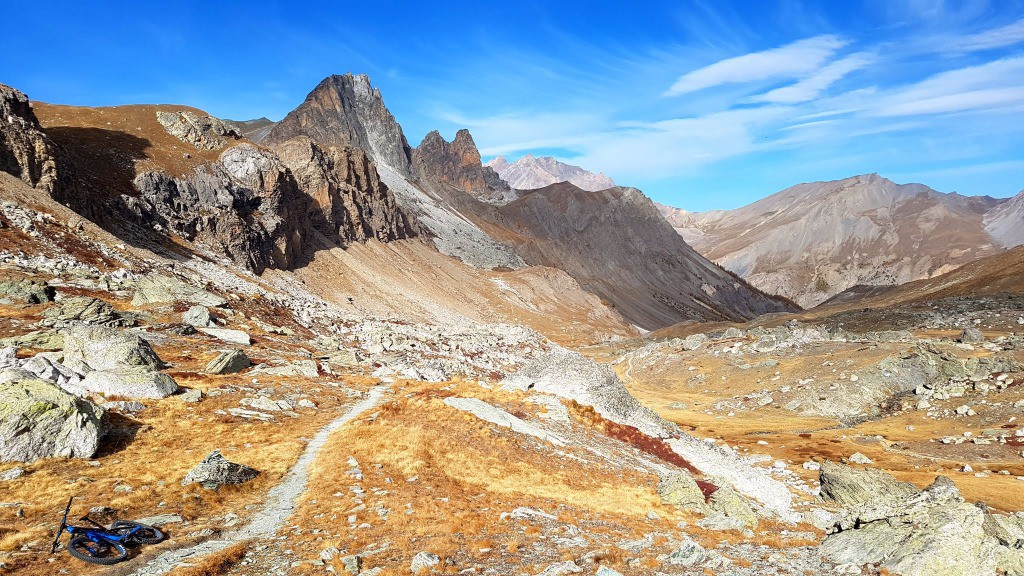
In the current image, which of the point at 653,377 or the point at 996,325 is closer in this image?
the point at 996,325

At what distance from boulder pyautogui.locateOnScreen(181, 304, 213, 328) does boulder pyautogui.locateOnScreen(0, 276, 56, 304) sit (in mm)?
8448

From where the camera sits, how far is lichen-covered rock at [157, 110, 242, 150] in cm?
9506

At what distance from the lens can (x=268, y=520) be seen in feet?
50.0

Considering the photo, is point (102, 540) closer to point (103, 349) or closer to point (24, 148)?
point (103, 349)

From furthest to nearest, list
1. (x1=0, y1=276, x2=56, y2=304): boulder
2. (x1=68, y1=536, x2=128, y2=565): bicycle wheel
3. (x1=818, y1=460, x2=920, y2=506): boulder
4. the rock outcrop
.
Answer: (x1=0, y1=276, x2=56, y2=304): boulder
(x1=818, y1=460, x2=920, y2=506): boulder
the rock outcrop
(x1=68, y1=536, x2=128, y2=565): bicycle wheel

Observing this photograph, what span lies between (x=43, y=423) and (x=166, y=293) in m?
34.4

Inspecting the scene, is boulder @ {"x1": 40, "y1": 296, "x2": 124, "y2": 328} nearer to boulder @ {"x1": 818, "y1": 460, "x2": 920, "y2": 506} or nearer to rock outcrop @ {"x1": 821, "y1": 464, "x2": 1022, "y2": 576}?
rock outcrop @ {"x1": 821, "y1": 464, "x2": 1022, "y2": 576}

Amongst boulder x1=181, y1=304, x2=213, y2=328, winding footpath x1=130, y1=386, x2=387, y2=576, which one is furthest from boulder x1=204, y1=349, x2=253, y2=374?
boulder x1=181, y1=304, x2=213, y2=328

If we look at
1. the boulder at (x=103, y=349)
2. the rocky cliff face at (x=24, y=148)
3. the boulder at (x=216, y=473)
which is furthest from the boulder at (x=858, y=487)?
the rocky cliff face at (x=24, y=148)

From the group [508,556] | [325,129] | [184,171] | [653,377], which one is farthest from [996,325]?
[325,129]

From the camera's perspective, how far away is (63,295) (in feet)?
128

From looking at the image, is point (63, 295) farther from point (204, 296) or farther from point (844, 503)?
point (844, 503)

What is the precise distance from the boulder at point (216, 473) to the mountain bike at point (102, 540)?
4001mm

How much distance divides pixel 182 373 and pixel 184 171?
221 ft
